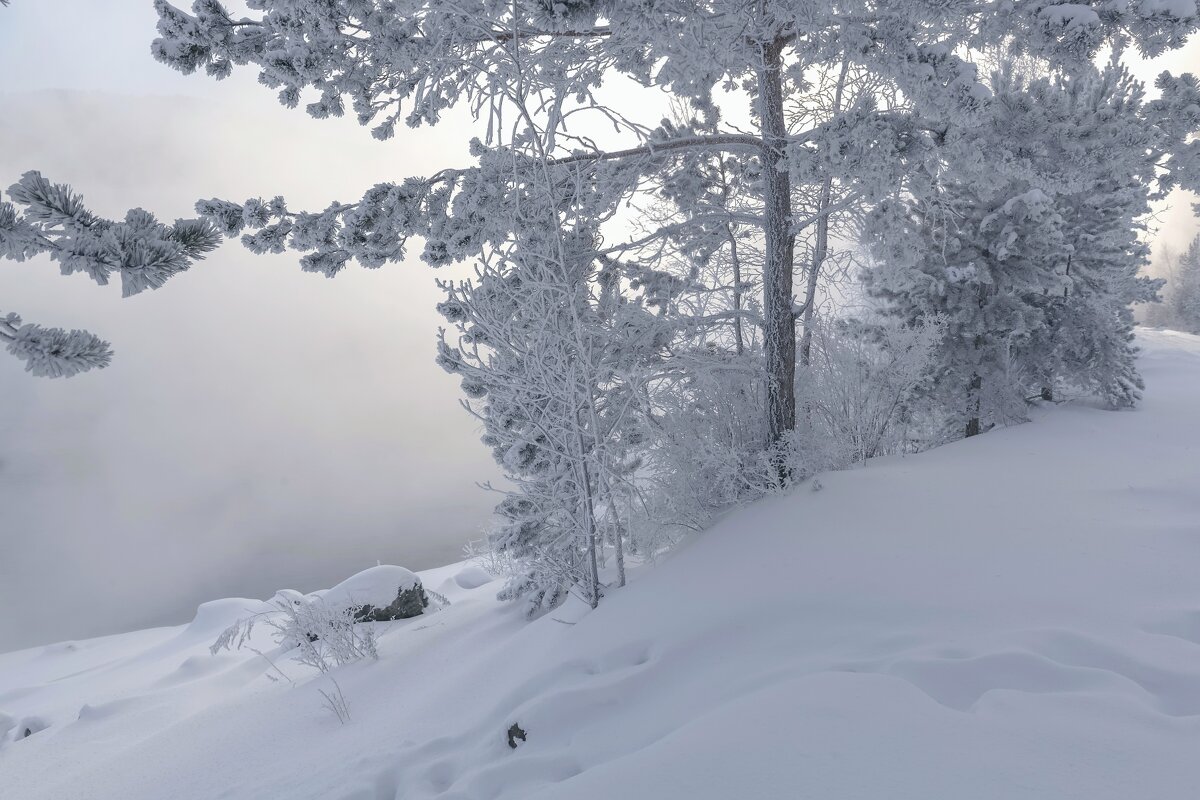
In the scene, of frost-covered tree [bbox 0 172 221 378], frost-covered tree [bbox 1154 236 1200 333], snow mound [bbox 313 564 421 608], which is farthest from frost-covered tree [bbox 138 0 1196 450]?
frost-covered tree [bbox 1154 236 1200 333]

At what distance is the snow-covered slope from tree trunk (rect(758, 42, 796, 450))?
107 cm

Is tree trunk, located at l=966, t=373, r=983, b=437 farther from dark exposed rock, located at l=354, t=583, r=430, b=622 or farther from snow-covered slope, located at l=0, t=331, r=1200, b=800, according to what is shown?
dark exposed rock, located at l=354, t=583, r=430, b=622

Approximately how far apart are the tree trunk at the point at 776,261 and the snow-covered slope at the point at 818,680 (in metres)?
1.07

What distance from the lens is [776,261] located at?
284 inches

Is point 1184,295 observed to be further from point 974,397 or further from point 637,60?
point 637,60

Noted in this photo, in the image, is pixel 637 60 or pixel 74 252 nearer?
pixel 74 252

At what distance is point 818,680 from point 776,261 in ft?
16.7

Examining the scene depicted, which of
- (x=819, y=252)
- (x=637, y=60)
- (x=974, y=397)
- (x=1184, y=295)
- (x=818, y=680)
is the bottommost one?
(x=818, y=680)

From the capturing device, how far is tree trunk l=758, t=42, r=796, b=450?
23.0ft

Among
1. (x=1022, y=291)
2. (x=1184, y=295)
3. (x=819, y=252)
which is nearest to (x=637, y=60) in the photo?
(x=819, y=252)

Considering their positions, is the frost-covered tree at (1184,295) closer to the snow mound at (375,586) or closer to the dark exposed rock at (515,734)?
the snow mound at (375,586)

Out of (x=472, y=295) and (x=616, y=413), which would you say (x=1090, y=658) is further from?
(x=472, y=295)

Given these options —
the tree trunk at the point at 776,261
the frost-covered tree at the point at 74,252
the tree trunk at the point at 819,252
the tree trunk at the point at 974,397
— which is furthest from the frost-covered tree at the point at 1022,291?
the frost-covered tree at the point at 74,252

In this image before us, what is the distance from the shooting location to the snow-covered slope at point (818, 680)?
103 inches
